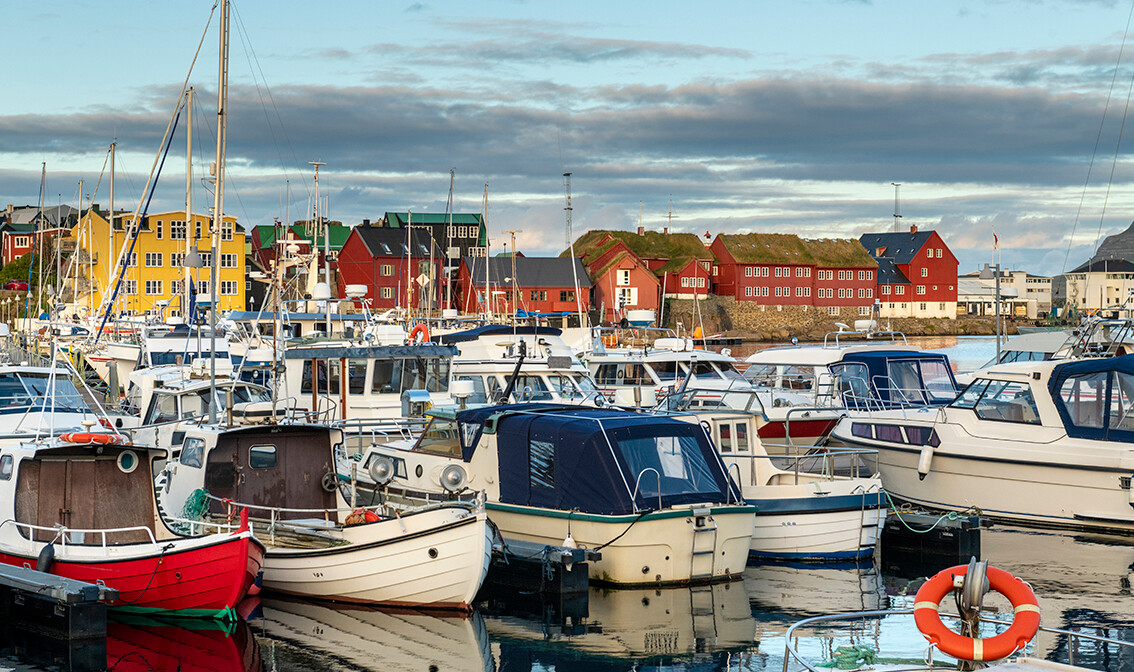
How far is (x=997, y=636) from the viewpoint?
829 cm

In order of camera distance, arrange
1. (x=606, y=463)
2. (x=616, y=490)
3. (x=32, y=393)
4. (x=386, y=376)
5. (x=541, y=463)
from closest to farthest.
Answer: (x=616, y=490), (x=606, y=463), (x=541, y=463), (x=32, y=393), (x=386, y=376)

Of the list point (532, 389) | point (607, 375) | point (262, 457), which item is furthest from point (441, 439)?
point (607, 375)

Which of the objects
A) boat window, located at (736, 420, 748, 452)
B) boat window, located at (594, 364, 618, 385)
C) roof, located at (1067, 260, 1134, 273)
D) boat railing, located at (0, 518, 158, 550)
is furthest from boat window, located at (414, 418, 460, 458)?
roof, located at (1067, 260, 1134, 273)

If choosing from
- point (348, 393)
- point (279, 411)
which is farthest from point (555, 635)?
point (348, 393)

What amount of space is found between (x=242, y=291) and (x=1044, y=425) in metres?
72.2

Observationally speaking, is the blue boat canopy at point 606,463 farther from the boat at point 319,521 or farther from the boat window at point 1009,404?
the boat window at point 1009,404

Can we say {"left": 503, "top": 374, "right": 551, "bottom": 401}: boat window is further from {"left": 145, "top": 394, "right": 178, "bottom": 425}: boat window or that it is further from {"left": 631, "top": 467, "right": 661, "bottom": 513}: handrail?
{"left": 631, "top": 467, "right": 661, "bottom": 513}: handrail

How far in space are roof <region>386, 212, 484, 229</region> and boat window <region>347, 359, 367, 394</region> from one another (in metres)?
92.0

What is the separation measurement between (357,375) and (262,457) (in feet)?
24.4

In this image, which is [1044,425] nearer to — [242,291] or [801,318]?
[242,291]

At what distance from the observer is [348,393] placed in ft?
80.2

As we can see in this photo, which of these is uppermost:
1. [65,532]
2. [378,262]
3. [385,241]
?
[385,241]

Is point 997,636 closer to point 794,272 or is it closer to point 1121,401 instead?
point 1121,401

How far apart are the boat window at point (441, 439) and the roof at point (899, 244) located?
109m
